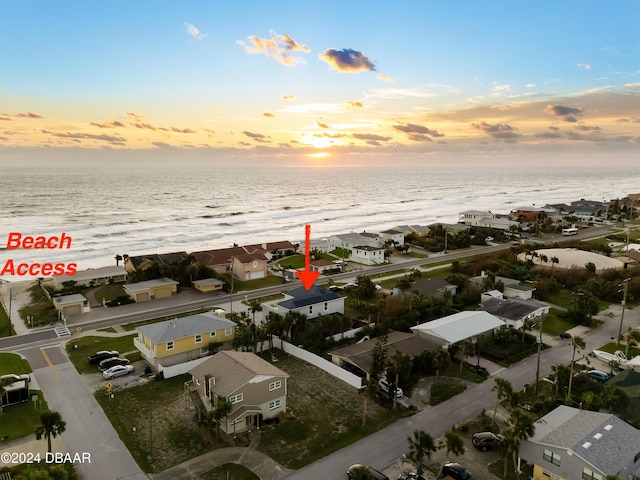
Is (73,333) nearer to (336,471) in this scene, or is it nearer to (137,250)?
(336,471)

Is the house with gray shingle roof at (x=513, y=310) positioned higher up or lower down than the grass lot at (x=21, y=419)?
higher up

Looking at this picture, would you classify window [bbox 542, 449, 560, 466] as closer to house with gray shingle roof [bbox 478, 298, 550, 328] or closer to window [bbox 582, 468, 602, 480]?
window [bbox 582, 468, 602, 480]

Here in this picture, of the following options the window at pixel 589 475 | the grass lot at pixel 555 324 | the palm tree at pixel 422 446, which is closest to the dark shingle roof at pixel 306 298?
the grass lot at pixel 555 324

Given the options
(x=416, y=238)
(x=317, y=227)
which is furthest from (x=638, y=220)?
(x=317, y=227)

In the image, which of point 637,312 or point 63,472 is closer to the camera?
point 63,472

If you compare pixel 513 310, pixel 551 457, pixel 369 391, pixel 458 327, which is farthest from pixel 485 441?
pixel 513 310

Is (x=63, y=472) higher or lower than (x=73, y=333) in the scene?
higher

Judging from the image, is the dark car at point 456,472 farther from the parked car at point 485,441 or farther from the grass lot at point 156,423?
the grass lot at point 156,423

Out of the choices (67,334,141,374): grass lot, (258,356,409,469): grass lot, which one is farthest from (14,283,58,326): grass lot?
(258,356,409,469): grass lot

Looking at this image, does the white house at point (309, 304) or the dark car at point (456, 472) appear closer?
the dark car at point (456, 472)
